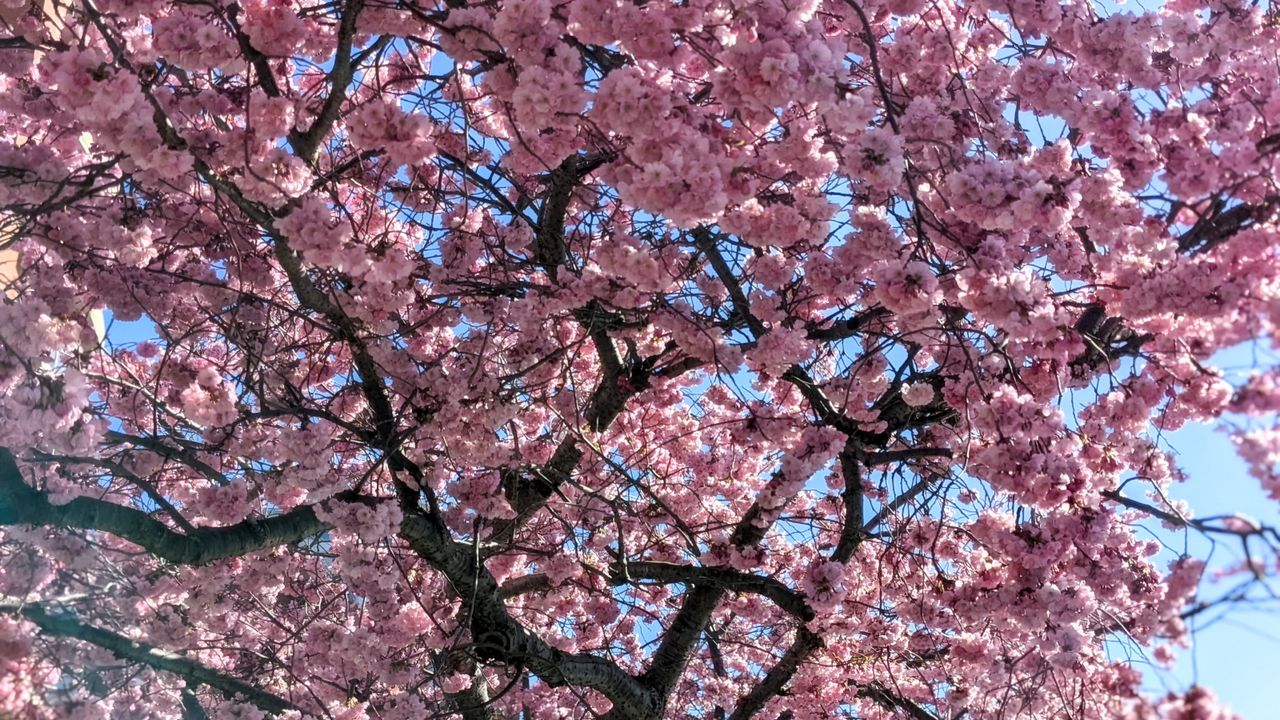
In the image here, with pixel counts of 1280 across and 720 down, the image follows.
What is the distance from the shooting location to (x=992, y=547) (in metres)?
4.32

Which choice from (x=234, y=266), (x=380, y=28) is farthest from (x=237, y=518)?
(x=380, y=28)

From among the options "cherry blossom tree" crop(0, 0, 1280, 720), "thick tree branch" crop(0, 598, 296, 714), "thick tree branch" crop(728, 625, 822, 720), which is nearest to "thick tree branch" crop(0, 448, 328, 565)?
"cherry blossom tree" crop(0, 0, 1280, 720)

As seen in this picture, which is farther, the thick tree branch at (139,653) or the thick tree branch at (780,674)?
the thick tree branch at (780,674)

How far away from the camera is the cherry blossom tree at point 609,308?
3062 mm

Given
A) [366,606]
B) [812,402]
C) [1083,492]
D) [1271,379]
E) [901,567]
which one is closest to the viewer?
[1271,379]

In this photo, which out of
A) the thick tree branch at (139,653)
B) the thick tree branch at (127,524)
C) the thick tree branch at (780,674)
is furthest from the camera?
the thick tree branch at (780,674)

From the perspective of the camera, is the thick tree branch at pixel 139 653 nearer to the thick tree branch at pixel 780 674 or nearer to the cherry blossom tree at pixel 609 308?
the cherry blossom tree at pixel 609 308

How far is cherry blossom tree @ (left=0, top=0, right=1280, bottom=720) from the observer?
10.0 feet

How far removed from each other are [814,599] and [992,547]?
3.42 ft

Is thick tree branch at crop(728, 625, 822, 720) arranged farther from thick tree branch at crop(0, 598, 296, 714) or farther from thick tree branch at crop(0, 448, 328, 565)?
thick tree branch at crop(0, 448, 328, 565)

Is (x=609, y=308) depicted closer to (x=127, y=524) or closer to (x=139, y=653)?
(x=127, y=524)

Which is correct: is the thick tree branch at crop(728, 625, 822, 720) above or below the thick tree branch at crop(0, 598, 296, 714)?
above

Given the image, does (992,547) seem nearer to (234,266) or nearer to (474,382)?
(474,382)

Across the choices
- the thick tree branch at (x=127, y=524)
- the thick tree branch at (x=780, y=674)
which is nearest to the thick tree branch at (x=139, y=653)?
the thick tree branch at (x=127, y=524)
